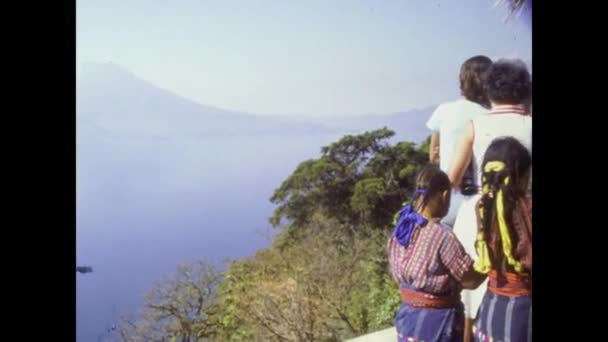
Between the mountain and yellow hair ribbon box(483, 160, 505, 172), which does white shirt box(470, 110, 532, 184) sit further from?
the mountain

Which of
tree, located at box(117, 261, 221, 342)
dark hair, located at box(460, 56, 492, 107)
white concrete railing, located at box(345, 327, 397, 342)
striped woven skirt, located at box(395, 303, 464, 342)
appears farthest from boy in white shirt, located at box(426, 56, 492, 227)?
tree, located at box(117, 261, 221, 342)

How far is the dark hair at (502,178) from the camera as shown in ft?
8.16

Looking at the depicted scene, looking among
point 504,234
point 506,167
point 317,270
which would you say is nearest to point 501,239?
point 504,234

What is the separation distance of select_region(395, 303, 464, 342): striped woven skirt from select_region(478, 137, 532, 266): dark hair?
26cm

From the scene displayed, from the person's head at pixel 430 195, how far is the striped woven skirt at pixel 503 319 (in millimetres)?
358

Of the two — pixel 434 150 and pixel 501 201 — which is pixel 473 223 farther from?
pixel 434 150

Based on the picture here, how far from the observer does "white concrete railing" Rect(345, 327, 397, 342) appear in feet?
7.66

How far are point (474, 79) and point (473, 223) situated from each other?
1.68 feet

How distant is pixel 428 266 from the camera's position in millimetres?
2396

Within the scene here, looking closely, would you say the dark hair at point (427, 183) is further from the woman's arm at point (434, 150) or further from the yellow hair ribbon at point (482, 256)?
the yellow hair ribbon at point (482, 256)
